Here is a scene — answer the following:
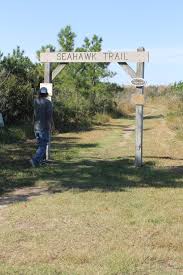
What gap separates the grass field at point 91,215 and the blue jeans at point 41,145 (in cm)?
33

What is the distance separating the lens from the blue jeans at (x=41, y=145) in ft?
40.9

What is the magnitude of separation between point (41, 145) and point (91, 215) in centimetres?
Result: 526

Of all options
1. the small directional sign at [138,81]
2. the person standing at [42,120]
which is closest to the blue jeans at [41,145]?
the person standing at [42,120]

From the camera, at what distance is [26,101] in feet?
73.5

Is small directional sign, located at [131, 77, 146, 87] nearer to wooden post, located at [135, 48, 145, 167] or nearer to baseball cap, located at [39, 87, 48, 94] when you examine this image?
wooden post, located at [135, 48, 145, 167]

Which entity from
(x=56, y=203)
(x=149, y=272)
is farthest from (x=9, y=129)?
(x=149, y=272)

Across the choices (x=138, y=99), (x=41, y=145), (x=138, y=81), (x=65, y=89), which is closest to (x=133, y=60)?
(x=138, y=81)

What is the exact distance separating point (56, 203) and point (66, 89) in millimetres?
20919

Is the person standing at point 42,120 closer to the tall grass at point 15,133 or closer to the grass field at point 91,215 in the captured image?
the grass field at point 91,215

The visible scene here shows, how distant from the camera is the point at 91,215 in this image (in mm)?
7531

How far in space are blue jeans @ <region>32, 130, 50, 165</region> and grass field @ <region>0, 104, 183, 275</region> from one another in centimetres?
33

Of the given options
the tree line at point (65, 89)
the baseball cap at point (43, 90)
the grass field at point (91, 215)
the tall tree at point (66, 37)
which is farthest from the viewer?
the tall tree at point (66, 37)

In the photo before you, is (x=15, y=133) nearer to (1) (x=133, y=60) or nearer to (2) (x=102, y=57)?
(2) (x=102, y=57)

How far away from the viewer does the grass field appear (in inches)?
218
